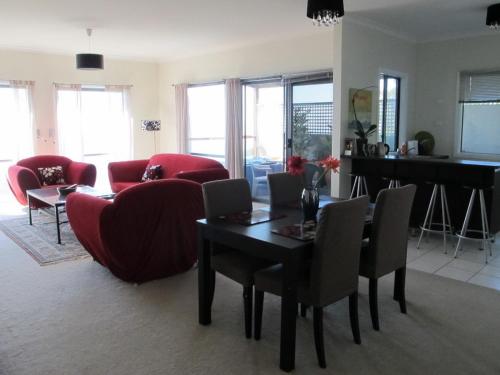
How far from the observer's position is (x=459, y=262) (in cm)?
441

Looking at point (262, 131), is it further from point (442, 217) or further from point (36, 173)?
point (36, 173)

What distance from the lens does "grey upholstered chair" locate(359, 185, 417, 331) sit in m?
2.87

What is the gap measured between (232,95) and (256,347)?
5554mm

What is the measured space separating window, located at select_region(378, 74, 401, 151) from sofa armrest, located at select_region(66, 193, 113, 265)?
4580 mm

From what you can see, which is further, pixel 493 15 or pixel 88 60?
pixel 88 60

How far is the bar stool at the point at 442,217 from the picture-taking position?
4.84m

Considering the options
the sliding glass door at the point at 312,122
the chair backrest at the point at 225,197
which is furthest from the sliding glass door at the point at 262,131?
the chair backrest at the point at 225,197

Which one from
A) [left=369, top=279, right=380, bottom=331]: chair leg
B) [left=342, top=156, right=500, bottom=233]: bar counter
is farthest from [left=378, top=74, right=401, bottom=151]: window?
[left=369, top=279, right=380, bottom=331]: chair leg

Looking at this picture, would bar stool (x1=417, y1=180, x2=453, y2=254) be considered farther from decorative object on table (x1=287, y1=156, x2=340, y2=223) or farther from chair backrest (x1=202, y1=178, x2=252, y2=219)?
chair backrest (x1=202, y1=178, x2=252, y2=219)

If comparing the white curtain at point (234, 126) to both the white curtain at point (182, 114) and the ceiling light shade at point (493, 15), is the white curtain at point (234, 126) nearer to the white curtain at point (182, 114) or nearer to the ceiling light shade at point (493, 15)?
the white curtain at point (182, 114)

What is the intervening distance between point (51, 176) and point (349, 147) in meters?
4.66

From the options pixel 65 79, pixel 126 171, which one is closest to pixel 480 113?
pixel 126 171

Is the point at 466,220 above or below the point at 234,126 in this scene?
below

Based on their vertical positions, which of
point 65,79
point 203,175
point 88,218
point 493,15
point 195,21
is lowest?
point 88,218
